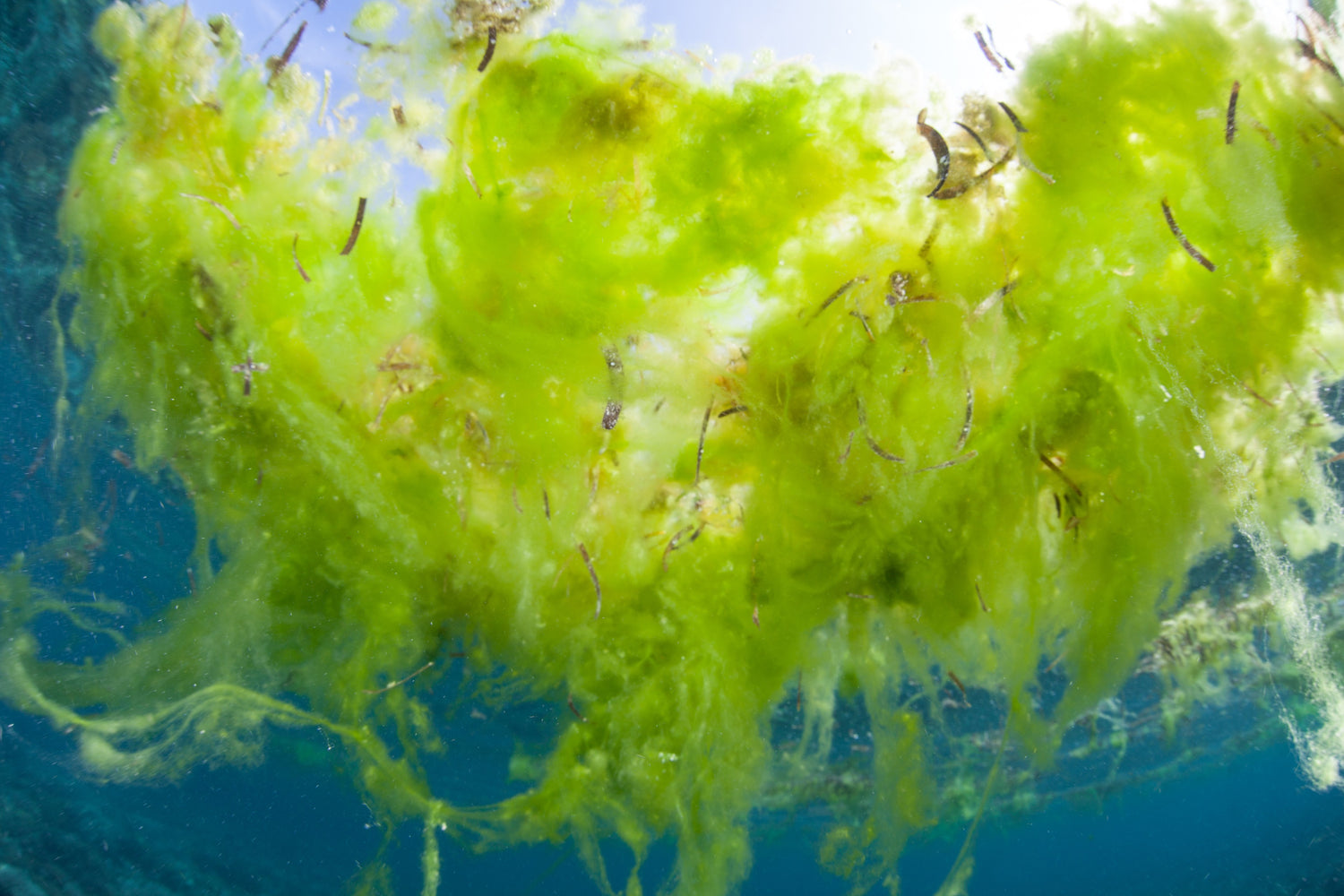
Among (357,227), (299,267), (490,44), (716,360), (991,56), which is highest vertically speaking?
(991,56)

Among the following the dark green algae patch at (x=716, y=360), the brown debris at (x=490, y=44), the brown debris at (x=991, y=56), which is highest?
the brown debris at (x=991, y=56)

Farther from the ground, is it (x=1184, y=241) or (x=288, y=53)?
(x=288, y=53)

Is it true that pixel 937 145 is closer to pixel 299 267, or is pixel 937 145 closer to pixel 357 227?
pixel 357 227

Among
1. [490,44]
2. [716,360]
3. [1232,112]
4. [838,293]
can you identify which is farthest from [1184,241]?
[490,44]

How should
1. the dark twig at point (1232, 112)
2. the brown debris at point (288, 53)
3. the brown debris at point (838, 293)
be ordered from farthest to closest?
the brown debris at point (288, 53), the brown debris at point (838, 293), the dark twig at point (1232, 112)

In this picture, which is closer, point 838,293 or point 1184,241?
point 1184,241

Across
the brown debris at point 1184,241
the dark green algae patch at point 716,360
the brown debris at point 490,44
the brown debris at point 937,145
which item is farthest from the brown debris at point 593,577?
the brown debris at point 1184,241

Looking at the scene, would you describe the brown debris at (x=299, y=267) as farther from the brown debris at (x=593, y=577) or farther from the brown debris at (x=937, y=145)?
the brown debris at (x=937, y=145)

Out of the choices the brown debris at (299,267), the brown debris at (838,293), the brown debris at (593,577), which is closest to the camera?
the brown debris at (838,293)
